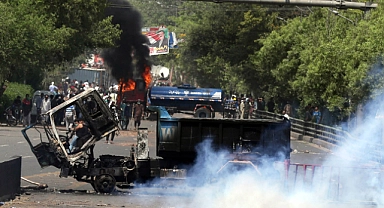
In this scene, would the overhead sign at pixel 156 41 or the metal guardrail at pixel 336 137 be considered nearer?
the metal guardrail at pixel 336 137

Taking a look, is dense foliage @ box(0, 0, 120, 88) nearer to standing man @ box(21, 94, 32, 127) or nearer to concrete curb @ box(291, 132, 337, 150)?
standing man @ box(21, 94, 32, 127)

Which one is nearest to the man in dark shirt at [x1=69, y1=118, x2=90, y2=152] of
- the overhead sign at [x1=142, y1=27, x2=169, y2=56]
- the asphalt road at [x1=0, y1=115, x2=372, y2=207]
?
the asphalt road at [x1=0, y1=115, x2=372, y2=207]

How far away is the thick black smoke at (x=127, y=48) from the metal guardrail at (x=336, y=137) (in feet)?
29.0

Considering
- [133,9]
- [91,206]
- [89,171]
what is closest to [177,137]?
[89,171]

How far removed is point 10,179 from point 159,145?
135 inches

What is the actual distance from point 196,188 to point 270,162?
5.31 ft

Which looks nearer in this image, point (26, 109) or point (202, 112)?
point (26, 109)

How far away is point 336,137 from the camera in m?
32.8

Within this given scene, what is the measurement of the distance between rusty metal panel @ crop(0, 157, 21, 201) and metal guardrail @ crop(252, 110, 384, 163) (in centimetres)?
684

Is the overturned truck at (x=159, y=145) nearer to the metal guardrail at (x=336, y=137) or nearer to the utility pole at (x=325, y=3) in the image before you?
the metal guardrail at (x=336, y=137)

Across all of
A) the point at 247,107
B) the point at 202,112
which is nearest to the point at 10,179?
the point at 247,107

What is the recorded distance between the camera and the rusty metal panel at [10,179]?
A: 45.9ft

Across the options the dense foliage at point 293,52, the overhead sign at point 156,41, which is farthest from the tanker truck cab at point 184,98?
the overhead sign at point 156,41

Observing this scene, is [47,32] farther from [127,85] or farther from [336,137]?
[127,85]
